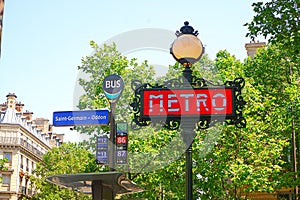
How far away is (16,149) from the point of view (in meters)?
73.4

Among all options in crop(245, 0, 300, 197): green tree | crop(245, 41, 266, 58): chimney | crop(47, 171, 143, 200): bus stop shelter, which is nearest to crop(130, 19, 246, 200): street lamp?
crop(47, 171, 143, 200): bus stop shelter

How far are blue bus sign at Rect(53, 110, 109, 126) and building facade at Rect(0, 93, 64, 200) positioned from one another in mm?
54959

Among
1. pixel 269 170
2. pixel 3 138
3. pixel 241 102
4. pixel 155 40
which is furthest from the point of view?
pixel 3 138

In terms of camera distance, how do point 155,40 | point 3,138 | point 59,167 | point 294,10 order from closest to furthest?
1. point 155,40
2. point 294,10
3. point 59,167
4. point 3,138

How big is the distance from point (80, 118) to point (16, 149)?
61.7 metres

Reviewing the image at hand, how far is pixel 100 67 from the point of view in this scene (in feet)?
103

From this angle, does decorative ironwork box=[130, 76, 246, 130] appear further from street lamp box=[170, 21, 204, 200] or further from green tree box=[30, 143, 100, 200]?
green tree box=[30, 143, 100, 200]

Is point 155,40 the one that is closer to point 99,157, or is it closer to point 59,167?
point 99,157

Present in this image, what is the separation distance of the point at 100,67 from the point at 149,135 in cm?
531

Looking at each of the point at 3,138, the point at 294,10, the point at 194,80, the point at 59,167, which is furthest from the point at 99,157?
the point at 3,138

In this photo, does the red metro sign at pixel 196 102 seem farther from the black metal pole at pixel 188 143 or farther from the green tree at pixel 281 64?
the green tree at pixel 281 64

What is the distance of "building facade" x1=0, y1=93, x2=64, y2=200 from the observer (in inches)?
2825

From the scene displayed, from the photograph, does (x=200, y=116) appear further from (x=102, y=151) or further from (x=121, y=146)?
(x=102, y=151)

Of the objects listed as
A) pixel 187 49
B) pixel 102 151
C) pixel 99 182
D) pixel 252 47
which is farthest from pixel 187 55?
pixel 252 47
